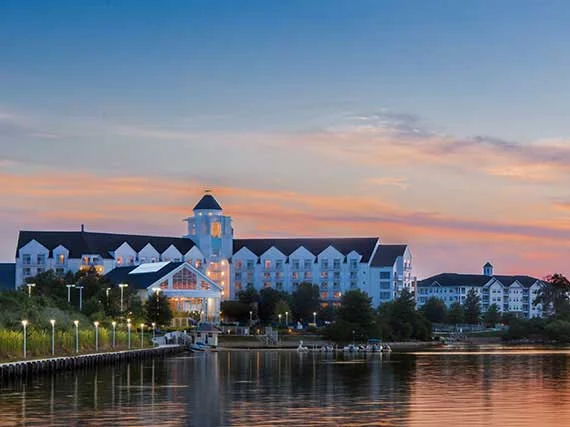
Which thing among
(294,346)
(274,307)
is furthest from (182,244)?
(294,346)

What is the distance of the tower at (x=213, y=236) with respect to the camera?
184500mm

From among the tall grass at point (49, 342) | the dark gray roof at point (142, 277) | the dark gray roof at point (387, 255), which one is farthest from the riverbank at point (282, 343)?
the dark gray roof at point (387, 255)

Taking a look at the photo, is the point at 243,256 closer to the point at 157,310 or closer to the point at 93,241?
the point at 93,241

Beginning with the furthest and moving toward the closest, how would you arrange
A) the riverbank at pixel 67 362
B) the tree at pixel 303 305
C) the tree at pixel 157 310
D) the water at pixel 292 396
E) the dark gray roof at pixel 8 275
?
the dark gray roof at pixel 8 275, the tree at pixel 303 305, the tree at pixel 157 310, the riverbank at pixel 67 362, the water at pixel 292 396

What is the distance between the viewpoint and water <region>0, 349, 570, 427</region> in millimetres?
44875

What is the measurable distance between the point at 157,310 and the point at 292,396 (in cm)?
8435

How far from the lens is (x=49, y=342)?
273 feet

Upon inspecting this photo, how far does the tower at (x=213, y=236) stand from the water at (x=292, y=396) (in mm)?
96300

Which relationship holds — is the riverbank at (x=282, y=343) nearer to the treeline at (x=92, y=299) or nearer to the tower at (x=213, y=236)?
the treeline at (x=92, y=299)

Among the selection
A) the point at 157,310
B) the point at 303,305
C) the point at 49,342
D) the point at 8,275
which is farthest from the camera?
the point at 8,275

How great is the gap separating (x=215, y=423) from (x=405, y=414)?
8348 millimetres

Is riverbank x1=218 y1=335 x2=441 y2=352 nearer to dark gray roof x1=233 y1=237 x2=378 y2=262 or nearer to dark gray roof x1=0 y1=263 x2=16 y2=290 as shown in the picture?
dark gray roof x1=233 y1=237 x2=378 y2=262

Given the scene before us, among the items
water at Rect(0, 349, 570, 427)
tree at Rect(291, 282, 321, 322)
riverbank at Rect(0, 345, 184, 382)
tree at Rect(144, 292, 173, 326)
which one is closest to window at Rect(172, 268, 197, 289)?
tree at Rect(144, 292, 173, 326)

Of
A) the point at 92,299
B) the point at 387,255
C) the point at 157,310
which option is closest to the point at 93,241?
the point at 157,310
